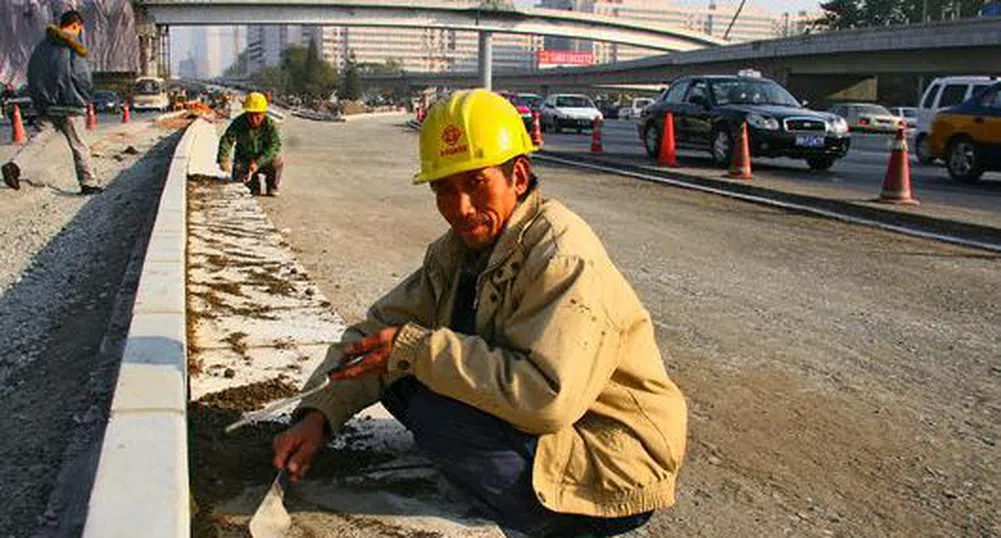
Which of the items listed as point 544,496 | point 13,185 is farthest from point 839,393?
point 13,185

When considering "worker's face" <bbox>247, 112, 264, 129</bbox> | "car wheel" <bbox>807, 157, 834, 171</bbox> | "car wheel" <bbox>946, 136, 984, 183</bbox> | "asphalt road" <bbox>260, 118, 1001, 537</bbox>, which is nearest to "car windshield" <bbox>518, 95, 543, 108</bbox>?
"car wheel" <bbox>807, 157, 834, 171</bbox>

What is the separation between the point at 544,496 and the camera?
2.39m

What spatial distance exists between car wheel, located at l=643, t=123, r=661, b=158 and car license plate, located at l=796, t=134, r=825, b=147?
123 inches

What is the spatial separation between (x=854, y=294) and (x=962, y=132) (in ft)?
32.0

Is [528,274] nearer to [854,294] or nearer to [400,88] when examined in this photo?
[854,294]

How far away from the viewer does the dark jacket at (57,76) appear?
417 inches

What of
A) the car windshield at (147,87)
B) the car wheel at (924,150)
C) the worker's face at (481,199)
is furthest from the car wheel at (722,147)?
the car windshield at (147,87)

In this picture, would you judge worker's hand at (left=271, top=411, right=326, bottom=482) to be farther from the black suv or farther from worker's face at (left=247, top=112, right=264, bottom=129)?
the black suv

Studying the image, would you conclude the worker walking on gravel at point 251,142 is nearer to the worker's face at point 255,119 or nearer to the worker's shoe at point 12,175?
the worker's face at point 255,119

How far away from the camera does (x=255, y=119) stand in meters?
10.2

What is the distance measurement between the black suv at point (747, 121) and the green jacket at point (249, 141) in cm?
815

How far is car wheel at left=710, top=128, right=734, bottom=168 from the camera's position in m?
15.8

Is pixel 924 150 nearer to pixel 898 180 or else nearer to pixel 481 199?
pixel 898 180

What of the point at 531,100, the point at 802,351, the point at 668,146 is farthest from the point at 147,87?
the point at 802,351
